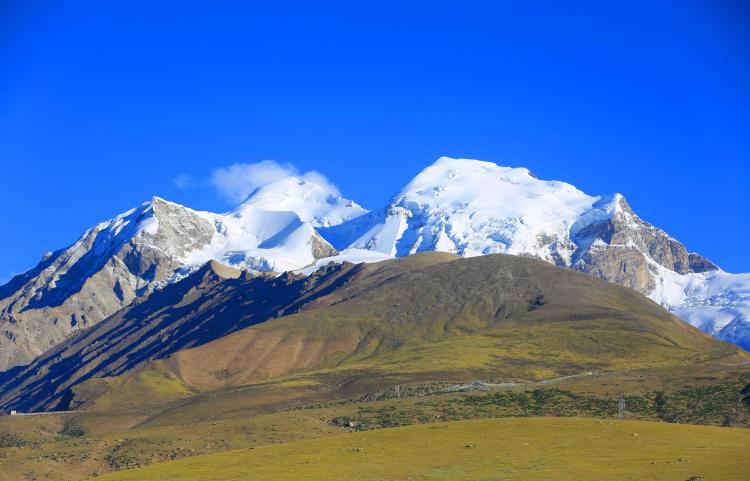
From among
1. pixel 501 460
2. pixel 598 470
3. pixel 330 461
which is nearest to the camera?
pixel 598 470

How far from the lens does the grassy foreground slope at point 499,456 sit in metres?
85.6

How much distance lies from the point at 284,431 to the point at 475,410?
28.4m

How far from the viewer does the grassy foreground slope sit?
281ft

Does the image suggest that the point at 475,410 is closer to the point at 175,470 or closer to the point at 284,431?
the point at 284,431

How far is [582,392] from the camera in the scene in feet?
541

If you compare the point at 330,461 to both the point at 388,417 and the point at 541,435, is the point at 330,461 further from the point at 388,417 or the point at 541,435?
the point at 388,417

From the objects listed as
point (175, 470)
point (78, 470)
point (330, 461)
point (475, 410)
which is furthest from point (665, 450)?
point (78, 470)

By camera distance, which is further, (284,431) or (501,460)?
(284,431)

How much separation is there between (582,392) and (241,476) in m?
83.5

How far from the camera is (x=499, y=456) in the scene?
95.2 meters

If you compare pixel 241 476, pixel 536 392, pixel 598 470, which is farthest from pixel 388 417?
pixel 598 470

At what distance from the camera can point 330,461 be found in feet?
327

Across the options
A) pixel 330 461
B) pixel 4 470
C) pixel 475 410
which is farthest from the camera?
pixel 475 410

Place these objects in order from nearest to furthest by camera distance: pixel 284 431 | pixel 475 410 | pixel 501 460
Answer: pixel 501 460, pixel 284 431, pixel 475 410
